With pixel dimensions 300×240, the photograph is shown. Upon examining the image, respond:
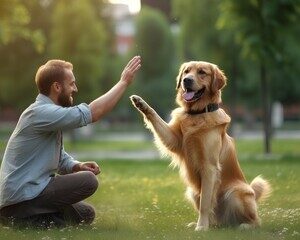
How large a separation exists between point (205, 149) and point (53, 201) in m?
1.69

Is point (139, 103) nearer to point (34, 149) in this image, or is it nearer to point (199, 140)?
point (199, 140)

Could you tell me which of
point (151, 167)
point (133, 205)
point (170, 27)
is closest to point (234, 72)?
point (151, 167)

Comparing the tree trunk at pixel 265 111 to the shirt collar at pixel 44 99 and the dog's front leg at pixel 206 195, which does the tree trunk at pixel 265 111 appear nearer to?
the dog's front leg at pixel 206 195

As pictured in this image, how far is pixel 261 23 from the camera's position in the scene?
19422mm

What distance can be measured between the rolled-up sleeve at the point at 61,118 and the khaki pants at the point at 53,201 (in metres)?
0.59

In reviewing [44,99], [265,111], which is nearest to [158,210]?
[44,99]

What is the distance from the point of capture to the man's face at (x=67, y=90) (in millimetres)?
7110

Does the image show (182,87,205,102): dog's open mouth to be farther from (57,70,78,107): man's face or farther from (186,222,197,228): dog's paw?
(186,222,197,228): dog's paw

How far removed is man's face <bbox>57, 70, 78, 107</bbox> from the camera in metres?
7.11

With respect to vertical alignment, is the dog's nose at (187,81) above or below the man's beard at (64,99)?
above

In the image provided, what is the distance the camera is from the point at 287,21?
19.4m

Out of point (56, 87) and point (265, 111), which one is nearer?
point (56, 87)

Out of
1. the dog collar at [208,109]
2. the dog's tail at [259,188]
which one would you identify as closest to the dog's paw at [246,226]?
the dog's tail at [259,188]

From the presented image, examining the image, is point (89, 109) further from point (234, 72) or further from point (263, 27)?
point (234, 72)
